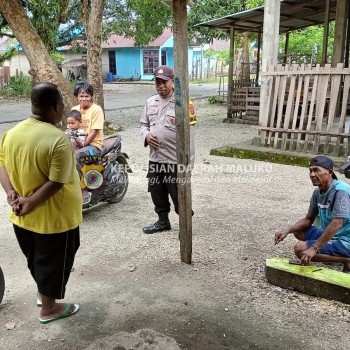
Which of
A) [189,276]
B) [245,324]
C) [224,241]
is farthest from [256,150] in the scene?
[245,324]

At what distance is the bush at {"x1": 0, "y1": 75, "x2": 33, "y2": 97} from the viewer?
22.6 m

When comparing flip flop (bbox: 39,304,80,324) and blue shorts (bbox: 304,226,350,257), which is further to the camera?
blue shorts (bbox: 304,226,350,257)

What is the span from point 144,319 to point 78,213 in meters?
0.88

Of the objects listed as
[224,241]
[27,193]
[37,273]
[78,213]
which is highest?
[27,193]

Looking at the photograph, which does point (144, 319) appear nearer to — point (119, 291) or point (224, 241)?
point (119, 291)

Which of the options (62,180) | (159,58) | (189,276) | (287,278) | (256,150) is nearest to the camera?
(62,180)

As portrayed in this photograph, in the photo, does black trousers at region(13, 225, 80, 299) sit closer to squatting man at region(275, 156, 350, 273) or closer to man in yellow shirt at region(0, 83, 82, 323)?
man in yellow shirt at region(0, 83, 82, 323)

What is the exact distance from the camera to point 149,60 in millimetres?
36094

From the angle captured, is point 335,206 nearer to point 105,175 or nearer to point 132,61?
point 105,175

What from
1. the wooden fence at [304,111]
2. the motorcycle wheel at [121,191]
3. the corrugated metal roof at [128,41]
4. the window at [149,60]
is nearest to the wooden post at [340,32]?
the wooden fence at [304,111]

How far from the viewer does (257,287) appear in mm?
3301

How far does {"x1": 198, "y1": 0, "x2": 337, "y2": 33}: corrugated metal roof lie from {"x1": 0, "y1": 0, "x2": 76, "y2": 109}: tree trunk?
14.9ft

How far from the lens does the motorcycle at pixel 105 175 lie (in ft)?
15.4

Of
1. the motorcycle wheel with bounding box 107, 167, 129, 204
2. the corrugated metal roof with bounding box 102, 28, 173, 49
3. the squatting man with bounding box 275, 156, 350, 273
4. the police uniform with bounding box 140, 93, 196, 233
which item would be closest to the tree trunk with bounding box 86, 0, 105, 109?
the motorcycle wheel with bounding box 107, 167, 129, 204
